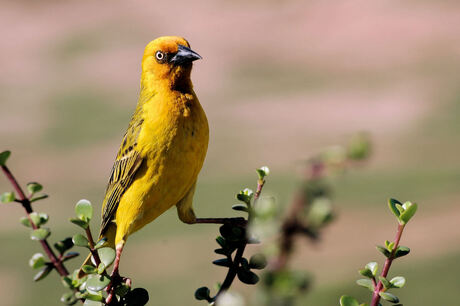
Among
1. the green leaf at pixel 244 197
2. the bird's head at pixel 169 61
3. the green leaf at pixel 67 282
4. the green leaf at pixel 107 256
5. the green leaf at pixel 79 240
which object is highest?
the bird's head at pixel 169 61

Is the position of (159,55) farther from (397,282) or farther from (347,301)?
(347,301)

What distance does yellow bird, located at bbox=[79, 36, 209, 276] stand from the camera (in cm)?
337

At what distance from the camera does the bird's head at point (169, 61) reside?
3.72m

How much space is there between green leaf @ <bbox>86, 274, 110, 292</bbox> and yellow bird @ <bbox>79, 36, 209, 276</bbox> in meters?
1.52

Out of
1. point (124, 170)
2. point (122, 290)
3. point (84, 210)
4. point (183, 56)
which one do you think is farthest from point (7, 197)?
point (183, 56)

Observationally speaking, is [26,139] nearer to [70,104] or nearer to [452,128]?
[70,104]

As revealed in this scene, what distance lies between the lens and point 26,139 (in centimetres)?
2491

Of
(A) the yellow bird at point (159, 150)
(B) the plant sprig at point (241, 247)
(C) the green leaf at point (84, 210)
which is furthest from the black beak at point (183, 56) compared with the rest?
(C) the green leaf at point (84, 210)

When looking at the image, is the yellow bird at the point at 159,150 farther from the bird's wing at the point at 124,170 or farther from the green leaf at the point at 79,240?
the green leaf at the point at 79,240

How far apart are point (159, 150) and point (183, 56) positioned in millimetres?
595

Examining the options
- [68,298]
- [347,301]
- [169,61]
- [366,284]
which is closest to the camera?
[347,301]

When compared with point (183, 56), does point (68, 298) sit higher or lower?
lower

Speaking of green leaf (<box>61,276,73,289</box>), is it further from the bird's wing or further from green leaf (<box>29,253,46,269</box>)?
the bird's wing

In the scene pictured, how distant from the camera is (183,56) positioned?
374cm
